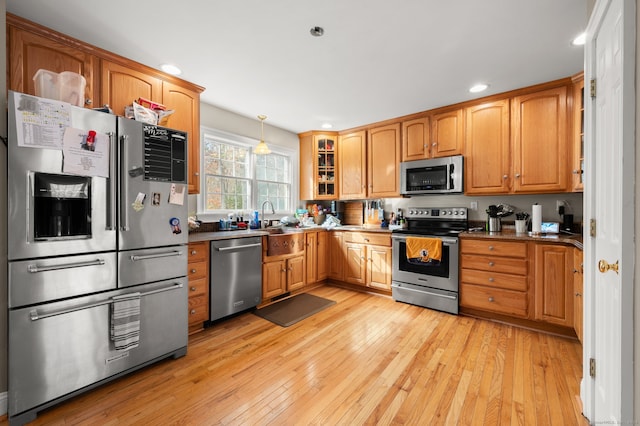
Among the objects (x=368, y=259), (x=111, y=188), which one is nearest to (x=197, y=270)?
(x=111, y=188)

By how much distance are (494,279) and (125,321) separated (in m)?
3.28

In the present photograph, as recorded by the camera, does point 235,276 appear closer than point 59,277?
No

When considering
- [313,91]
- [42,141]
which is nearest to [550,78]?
[313,91]

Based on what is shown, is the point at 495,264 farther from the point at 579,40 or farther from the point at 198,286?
the point at 198,286

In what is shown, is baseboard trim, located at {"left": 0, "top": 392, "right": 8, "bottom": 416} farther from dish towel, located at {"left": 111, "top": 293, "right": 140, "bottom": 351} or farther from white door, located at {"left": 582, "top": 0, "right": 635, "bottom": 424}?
white door, located at {"left": 582, "top": 0, "right": 635, "bottom": 424}

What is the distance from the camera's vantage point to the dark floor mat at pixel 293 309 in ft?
9.37

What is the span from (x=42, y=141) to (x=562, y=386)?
11.7 feet

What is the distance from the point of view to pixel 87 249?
1.69 m

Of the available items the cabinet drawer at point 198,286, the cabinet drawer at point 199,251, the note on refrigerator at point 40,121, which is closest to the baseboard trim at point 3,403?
the cabinet drawer at point 198,286

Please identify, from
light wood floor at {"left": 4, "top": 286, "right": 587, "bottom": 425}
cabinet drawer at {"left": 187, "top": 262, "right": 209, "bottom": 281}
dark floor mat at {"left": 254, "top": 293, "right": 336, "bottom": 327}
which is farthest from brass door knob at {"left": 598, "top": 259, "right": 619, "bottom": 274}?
cabinet drawer at {"left": 187, "top": 262, "right": 209, "bottom": 281}

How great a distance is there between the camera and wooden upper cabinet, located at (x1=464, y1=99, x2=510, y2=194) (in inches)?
120

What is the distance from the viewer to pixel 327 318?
2900 mm

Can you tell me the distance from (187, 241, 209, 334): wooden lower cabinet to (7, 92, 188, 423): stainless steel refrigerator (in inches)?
12.9
